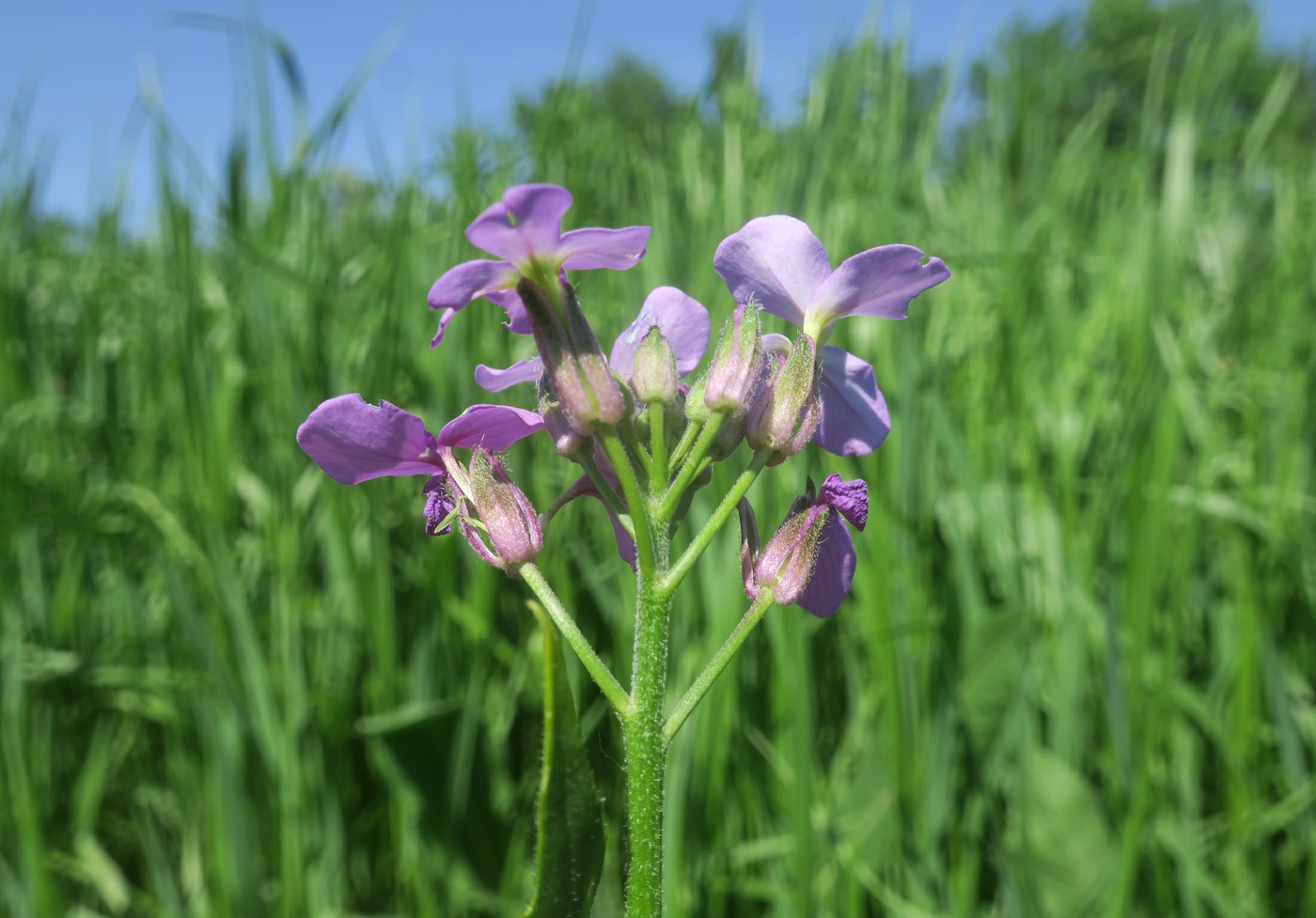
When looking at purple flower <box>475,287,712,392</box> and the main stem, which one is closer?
the main stem

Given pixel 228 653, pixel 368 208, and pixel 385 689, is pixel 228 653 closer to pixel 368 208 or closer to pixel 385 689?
pixel 385 689

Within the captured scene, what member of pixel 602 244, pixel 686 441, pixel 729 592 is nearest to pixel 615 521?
pixel 686 441

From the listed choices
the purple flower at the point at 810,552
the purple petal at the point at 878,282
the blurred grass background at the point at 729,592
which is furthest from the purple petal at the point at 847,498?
the blurred grass background at the point at 729,592

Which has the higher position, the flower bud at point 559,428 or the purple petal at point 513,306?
the purple petal at point 513,306

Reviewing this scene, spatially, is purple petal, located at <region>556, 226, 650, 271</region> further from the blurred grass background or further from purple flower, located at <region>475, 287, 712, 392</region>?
the blurred grass background

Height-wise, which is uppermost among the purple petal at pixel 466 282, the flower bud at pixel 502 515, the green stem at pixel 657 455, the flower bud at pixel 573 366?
the purple petal at pixel 466 282

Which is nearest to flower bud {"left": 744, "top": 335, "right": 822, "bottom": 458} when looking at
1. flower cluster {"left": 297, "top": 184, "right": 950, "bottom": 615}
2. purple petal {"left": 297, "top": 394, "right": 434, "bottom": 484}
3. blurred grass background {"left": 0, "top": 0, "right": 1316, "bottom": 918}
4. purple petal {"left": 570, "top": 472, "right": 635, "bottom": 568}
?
flower cluster {"left": 297, "top": 184, "right": 950, "bottom": 615}

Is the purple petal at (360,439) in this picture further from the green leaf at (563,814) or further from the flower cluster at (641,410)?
the green leaf at (563,814)
